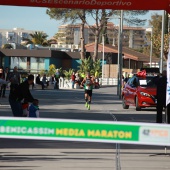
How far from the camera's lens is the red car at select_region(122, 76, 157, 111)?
95.9 feet

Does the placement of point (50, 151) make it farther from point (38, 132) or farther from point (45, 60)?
point (45, 60)

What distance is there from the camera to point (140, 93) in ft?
96.8

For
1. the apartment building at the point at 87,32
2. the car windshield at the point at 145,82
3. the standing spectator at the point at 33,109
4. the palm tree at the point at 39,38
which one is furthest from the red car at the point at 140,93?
the palm tree at the point at 39,38

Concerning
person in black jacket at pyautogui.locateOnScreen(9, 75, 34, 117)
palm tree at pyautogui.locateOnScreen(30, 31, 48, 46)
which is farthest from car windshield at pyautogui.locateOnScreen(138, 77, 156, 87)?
palm tree at pyautogui.locateOnScreen(30, 31, 48, 46)

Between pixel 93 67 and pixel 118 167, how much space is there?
6248cm

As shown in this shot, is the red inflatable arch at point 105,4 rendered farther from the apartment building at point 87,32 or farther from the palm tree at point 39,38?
the palm tree at point 39,38

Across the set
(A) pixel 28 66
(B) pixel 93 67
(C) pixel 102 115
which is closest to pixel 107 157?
(C) pixel 102 115

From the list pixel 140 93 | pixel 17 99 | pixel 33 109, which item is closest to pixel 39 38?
pixel 140 93

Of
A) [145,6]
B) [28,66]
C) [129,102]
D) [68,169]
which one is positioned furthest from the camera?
[28,66]

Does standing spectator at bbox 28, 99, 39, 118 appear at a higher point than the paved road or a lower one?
higher

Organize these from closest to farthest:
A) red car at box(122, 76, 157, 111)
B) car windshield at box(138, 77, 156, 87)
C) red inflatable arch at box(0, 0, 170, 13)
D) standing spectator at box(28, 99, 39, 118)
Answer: red inflatable arch at box(0, 0, 170, 13), standing spectator at box(28, 99, 39, 118), red car at box(122, 76, 157, 111), car windshield at box(138, 77, 156, 87)

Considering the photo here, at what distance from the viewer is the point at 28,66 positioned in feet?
282

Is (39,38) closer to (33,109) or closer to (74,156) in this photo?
(33,109)

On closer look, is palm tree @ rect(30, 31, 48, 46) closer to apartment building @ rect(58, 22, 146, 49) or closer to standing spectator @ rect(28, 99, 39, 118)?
apartment building @ rect(58, 22, 146, 49)
